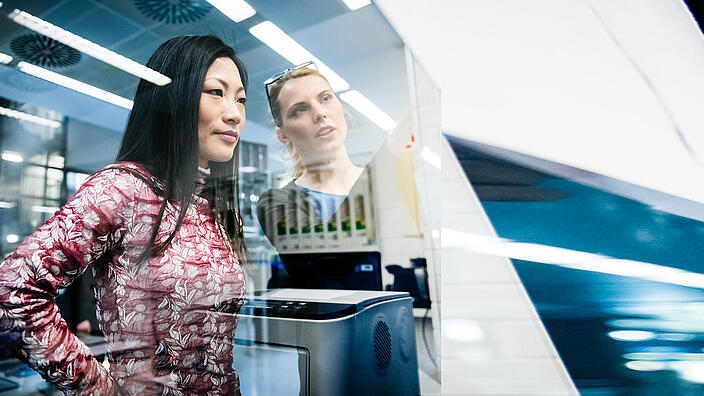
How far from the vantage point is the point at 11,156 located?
25.6 inches

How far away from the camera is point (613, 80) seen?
1.23 metres

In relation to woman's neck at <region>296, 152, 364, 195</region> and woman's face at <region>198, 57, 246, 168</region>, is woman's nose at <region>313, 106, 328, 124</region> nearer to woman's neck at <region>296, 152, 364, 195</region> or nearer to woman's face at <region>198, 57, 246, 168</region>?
woman's neck at <region>296, 152, 364, 195</region>

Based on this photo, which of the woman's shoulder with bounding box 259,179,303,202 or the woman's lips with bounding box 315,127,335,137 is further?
the woman's lips with bounding box 315,127,335,137

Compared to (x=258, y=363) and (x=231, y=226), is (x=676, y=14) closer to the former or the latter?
(x=231, y=226)

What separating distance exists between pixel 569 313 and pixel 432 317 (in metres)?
0.46

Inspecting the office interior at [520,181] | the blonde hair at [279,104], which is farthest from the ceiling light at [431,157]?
the blonde hair at [279,104]

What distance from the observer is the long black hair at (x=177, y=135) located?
733 millimetres

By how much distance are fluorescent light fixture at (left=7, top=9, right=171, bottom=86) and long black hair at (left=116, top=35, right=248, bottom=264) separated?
16 mm

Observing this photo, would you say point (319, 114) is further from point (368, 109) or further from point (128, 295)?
point (128, 295)

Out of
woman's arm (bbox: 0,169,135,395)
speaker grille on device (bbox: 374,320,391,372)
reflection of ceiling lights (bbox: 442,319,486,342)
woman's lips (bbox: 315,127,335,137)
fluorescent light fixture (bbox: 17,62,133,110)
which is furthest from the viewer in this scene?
reflection of ceiling lights (bbox: 442,319,486,342)

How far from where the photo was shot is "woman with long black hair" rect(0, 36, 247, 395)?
2.00 feet

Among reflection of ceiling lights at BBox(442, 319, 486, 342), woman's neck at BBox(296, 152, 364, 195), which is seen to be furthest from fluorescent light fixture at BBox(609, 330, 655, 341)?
woman's neck at BBox(296, 152, 364, 195)

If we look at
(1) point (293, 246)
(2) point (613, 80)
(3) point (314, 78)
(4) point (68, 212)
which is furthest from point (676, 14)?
(4) point (68, 212)

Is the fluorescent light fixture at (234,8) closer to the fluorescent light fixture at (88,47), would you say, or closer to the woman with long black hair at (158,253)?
the woman with long black hair at (158,253)
